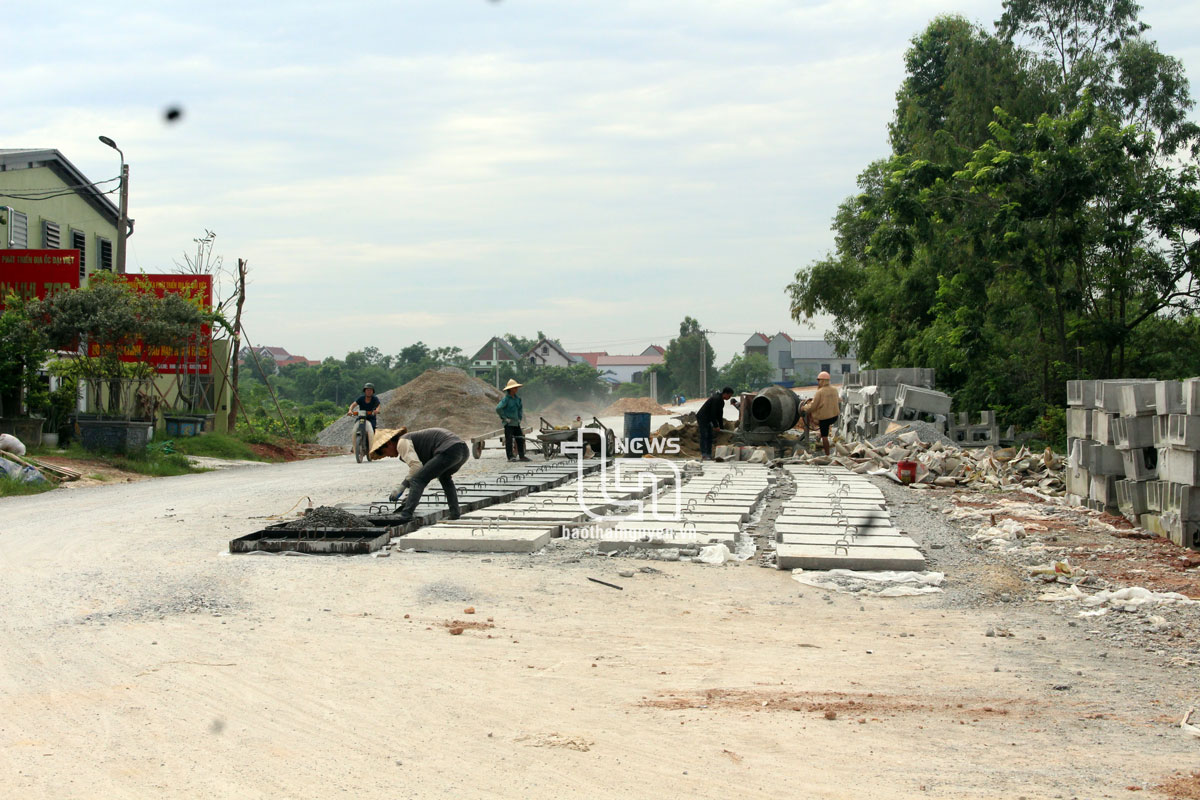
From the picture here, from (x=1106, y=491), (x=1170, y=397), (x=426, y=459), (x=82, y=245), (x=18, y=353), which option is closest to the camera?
(x=1170, y=397)

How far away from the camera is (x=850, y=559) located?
27.6 feet

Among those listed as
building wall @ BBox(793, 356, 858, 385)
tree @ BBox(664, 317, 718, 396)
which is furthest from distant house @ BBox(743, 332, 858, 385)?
tree @ BBox(664, 317, 718, 396)

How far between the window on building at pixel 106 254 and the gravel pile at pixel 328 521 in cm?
2329

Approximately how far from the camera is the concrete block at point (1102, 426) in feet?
37.8

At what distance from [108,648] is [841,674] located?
→ 13.4 ft

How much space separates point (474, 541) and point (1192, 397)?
652 cm

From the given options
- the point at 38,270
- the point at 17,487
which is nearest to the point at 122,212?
the point at 38,270

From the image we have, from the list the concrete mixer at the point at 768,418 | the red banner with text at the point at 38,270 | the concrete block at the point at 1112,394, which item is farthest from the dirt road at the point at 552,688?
the red banner with text at the point at 38,270

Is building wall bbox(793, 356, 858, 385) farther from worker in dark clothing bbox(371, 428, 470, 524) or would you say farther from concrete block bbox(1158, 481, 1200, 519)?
worker in dark clothing bbox(371, 428, 470, 524)

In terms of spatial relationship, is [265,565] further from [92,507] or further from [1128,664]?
[1128,664]

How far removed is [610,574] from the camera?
8383mm

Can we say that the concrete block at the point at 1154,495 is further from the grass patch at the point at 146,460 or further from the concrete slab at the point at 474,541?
the grass patch at the point at 146,460

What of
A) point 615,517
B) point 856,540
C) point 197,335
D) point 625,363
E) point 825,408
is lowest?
point 615,517

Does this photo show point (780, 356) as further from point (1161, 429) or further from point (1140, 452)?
point (1161, 429)
